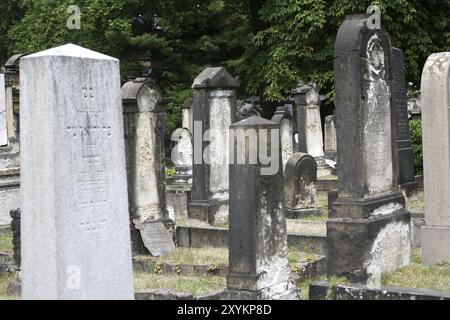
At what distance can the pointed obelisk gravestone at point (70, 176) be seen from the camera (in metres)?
5.70

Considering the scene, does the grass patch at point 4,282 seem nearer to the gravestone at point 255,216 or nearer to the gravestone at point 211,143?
the gravestone at point 255,216

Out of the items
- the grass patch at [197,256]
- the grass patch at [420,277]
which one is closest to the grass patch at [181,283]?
the grass patch at [197,256]

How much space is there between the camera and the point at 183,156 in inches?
758

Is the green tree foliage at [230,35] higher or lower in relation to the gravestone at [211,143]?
higher

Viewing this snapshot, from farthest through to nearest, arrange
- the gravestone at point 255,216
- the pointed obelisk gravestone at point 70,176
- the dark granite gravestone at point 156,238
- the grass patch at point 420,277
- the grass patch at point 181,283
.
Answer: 1. the dark granite gravestone at point 156,238
2. the grass patch at point 181,283
3. the grass patch at point 420,277
4. the gravestone at point 255,216
5. the pointed obelisk gravestone at point 70,176

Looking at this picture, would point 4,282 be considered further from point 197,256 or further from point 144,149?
point 144,149

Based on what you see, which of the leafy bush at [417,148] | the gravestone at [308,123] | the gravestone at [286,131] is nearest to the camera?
the leafy bush at [417,148]

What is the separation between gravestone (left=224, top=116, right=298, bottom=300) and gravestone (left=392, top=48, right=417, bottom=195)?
761 cm

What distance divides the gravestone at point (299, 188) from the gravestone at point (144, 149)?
8.27 ft

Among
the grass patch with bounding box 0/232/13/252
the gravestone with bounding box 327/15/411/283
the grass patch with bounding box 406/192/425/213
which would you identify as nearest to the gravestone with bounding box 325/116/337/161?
the grass patch with bounding box 406/192/425/213

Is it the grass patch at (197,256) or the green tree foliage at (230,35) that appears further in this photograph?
the green tree foliage at (230,35)

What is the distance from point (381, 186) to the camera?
31.2 ft

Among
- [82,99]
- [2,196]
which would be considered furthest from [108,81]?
[2,196]

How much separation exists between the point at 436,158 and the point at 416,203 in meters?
4.79
